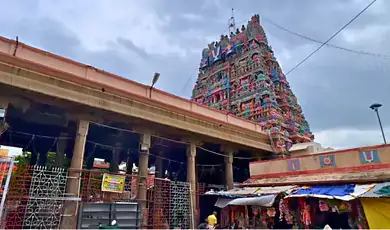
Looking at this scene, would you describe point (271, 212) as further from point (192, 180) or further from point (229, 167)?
point (229, 167)

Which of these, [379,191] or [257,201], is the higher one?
[379,191]

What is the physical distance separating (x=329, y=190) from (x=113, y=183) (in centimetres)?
884

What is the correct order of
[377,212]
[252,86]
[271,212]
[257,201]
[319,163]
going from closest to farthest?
[377,212]
[257,201]
[271,212]
[319,163]
[252,86]

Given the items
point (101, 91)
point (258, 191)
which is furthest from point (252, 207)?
point (101, 91)

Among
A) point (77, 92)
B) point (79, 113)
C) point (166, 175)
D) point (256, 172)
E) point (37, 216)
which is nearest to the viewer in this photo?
point (37, 216)

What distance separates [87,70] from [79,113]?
1.97m

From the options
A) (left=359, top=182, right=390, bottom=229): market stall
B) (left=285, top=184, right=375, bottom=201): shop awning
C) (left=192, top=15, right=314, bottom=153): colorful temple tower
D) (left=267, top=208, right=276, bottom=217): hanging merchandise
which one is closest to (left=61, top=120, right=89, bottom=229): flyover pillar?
(left=267, top=208, right=276, bottom=217): hanging merchandise

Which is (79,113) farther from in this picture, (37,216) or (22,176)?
(37,216)

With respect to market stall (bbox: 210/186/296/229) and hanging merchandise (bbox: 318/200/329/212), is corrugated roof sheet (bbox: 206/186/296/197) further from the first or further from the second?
hanging merchandise (bbox: 318/200/329/212)

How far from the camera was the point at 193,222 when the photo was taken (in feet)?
44.9

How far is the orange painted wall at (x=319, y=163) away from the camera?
1148 centimetres

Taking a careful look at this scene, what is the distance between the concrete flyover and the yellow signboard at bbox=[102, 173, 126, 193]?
109 inches

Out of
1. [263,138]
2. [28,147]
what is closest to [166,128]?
[263,138]

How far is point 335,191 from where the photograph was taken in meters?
10.9
